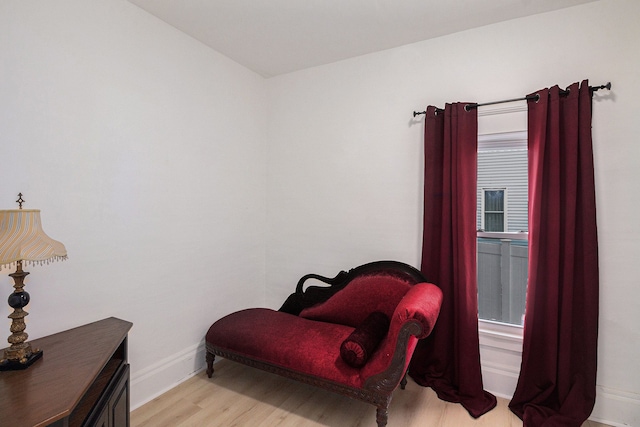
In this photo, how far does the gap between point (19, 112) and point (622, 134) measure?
3.57 meters

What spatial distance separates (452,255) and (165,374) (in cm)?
238

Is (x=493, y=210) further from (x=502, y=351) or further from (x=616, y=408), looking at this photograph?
(x=616, y=408)

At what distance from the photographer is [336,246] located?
311 centimetres

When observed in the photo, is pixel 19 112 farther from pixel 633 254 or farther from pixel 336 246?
pixel 633 254

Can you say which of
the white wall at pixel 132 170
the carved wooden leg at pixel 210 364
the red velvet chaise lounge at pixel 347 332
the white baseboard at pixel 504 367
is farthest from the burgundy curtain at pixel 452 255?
the white wall at pixel 132 170

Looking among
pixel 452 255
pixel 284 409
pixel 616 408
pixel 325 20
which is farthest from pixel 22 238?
pixel 616 408

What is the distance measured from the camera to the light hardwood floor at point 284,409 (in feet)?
7.00

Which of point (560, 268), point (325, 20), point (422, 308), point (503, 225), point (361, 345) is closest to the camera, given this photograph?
point (422, 308)

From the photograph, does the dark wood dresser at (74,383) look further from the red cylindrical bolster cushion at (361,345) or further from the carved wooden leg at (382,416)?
the carved wooden leg at (382,416)

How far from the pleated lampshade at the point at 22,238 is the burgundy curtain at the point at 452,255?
2.38 meters

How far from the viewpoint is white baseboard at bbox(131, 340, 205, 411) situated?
2.30 metres

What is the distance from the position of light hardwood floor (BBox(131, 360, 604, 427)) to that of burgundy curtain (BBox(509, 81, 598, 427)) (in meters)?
0.22

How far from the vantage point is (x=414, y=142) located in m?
2.74

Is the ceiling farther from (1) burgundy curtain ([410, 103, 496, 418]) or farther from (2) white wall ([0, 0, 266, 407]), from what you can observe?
(1) burgundy curtain ([410, 103, 496, 418])
